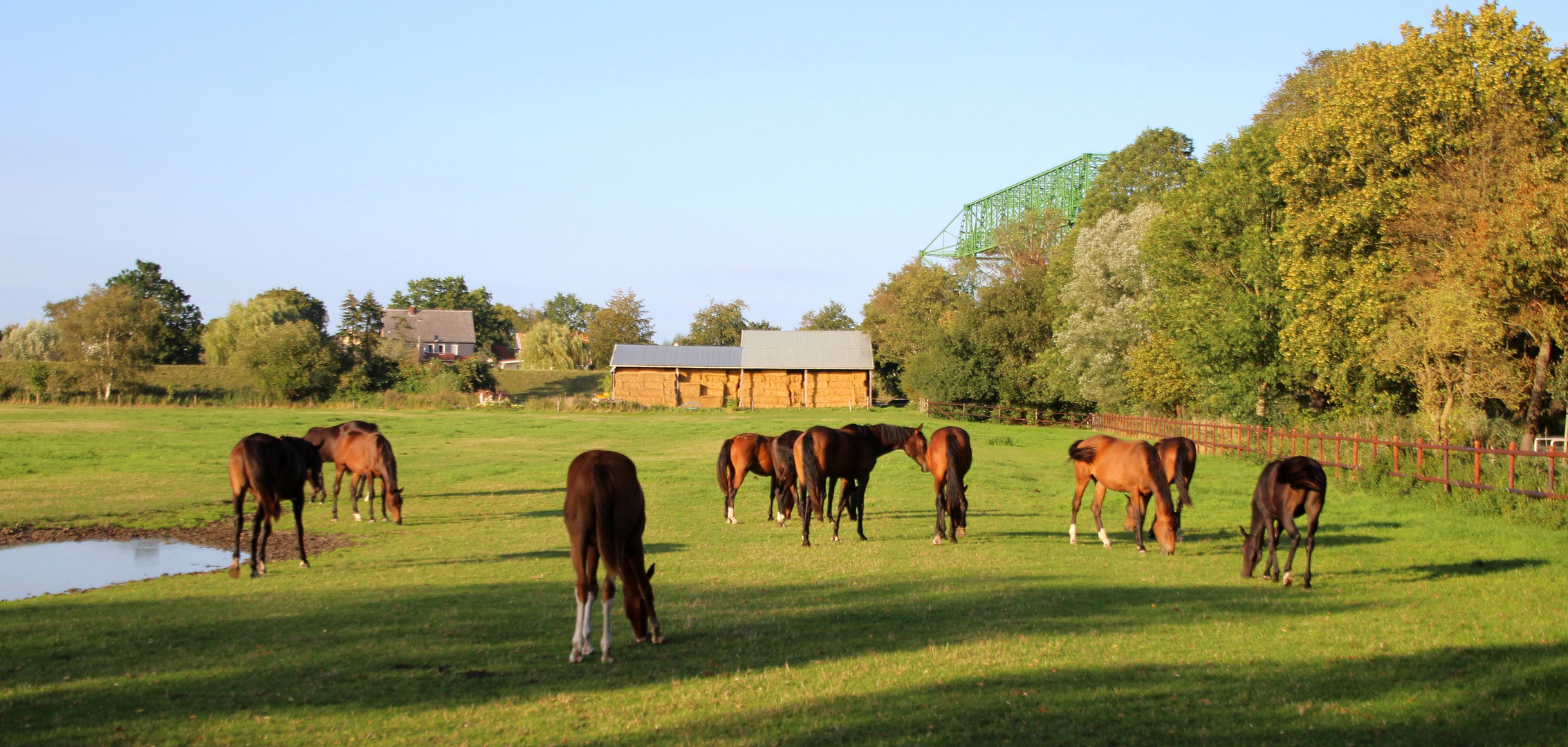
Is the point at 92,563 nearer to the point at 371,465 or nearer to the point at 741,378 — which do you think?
the point at 371,465

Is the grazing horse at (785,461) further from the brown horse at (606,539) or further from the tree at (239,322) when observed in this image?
the tree at (239,322)

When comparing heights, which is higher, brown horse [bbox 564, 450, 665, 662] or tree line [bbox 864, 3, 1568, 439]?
tree line [bbox 864, 3, 1568, 439]

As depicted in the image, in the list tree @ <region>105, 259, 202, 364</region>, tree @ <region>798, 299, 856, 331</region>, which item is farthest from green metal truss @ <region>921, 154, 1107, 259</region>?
tree @ <region>105, 259, 202, 364</region>

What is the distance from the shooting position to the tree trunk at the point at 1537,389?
75.9ft

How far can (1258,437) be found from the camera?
29531 millimetres

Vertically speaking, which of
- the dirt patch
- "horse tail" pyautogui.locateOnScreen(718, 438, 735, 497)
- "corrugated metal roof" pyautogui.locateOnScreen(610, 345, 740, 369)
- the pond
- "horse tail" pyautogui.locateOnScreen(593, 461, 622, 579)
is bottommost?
the pond

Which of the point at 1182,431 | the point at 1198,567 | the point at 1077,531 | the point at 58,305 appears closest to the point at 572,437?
the point at 1182,431

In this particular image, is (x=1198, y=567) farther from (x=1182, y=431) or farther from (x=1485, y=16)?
(x=1182, y=431)

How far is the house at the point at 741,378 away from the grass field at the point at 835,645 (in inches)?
2220

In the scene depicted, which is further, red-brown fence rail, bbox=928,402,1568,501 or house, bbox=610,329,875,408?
house, bbox=610,329,875,408

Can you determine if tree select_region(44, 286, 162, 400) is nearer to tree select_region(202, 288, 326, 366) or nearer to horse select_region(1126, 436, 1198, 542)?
tree select_region(202, 288, 326, 366)

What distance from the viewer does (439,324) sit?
383ft

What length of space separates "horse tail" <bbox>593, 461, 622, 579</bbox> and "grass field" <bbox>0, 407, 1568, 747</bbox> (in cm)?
74

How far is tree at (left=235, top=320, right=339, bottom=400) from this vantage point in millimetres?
63281
